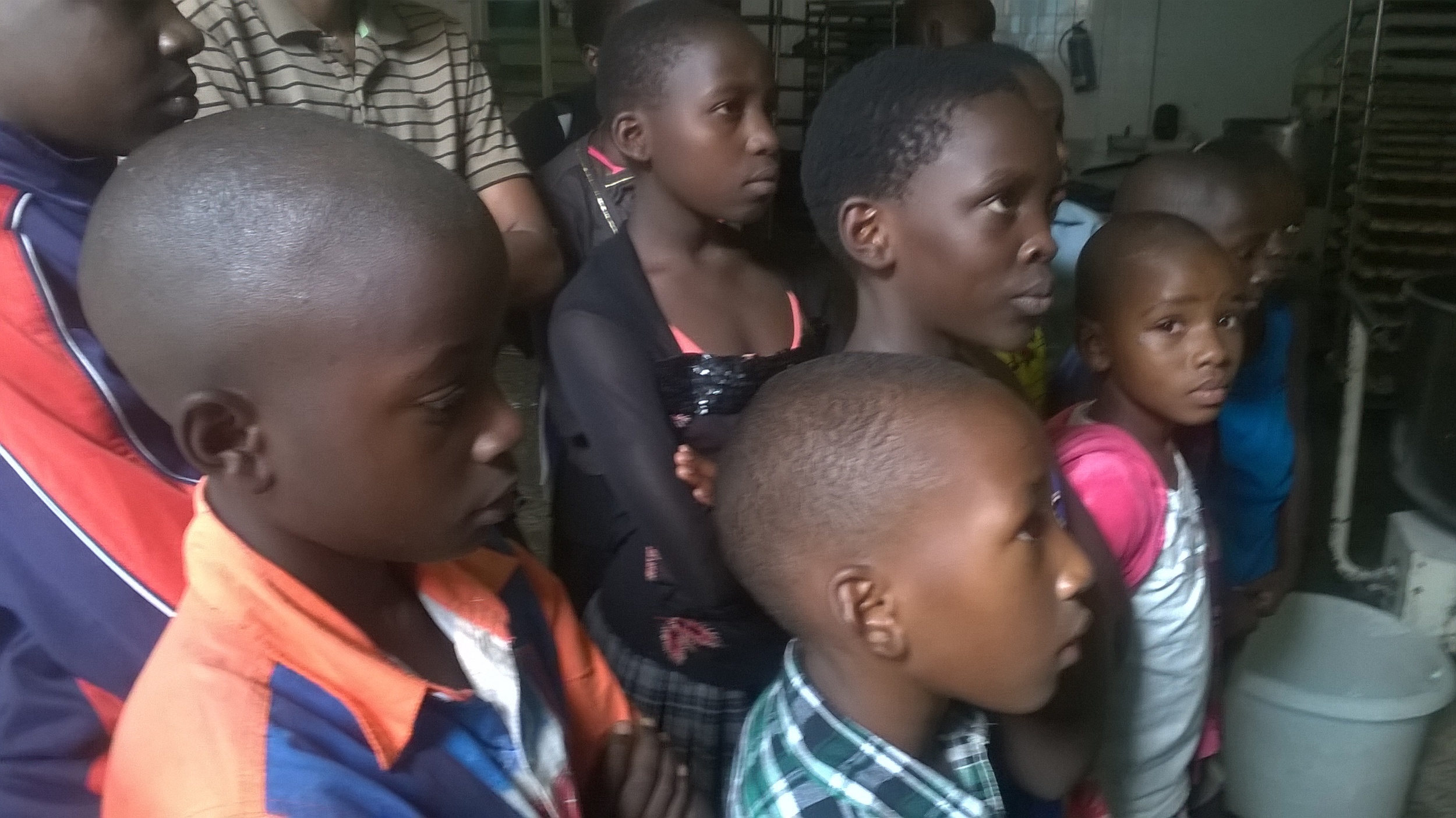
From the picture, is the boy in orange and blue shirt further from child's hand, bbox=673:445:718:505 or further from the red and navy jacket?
child's hand, bbox=673:445:718:505

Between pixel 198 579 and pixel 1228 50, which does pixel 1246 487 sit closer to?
pixel 198 579

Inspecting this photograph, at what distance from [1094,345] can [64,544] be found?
1026 millimetres

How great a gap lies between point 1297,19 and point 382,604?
4722mm

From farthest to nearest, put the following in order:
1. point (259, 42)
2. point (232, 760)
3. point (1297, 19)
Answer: point (1297, 19) → point (259, 42) → point (232, 760)

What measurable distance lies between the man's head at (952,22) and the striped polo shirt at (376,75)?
3.62 ft

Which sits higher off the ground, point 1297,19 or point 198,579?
point 1297,19

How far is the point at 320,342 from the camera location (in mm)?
584

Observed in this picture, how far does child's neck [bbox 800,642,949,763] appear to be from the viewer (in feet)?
2.65

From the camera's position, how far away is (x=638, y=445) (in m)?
1.04

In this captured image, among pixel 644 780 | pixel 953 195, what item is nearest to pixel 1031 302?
pixel 953 195

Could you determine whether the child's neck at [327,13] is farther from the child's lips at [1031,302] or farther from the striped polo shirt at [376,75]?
the child's lips at [1031,302]

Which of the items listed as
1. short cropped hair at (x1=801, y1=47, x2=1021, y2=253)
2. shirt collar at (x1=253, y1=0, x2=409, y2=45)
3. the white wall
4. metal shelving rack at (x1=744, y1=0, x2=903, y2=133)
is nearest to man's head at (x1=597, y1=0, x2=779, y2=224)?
short cropped hair at (x1=801, y1=47, x2=1021, y2=253)

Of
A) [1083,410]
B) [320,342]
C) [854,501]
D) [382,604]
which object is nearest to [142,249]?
[320,342]

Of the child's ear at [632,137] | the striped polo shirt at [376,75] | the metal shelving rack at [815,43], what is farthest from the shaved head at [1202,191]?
the metal shelving rack at [815,43]
